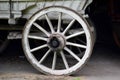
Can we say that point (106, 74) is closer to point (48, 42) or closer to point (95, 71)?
point (95, 71)

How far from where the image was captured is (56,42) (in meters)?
6.07

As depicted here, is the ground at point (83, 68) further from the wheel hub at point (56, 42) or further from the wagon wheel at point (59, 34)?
the wheel hub at point (56, 42)

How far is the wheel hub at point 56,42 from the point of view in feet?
19.9

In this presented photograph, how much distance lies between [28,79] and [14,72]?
554 millimetres

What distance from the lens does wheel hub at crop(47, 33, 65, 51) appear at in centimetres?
606

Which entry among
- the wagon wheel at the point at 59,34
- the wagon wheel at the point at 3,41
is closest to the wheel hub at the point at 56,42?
the wagon wheel at the point at 59,34

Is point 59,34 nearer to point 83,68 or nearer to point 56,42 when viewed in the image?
point 56,42

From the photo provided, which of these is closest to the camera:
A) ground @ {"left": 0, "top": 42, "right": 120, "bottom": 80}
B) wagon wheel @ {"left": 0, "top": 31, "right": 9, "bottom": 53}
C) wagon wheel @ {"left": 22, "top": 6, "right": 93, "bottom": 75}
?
wagon wheel @ {"left": 22, "top": 6, "right": 93, "bottom": 75}

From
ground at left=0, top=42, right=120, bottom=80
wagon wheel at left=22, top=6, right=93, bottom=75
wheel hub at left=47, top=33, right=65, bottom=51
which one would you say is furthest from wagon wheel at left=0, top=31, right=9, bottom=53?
wheel hub at left=47, top=33, right=65, bottom=51

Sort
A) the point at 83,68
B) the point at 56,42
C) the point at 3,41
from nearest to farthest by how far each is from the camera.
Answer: the point at 56,42
the point at 83,68
the point at 3,41

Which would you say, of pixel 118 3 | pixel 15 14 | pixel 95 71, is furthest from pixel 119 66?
pixel 15 14

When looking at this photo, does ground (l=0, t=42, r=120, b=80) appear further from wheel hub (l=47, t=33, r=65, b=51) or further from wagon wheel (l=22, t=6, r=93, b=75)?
wheel hub (l=47, t=33, r=65, b=51)

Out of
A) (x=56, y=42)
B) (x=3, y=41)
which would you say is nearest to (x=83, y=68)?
(x=56, y=42)

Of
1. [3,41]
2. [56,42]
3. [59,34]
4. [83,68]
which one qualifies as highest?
[3,41]
